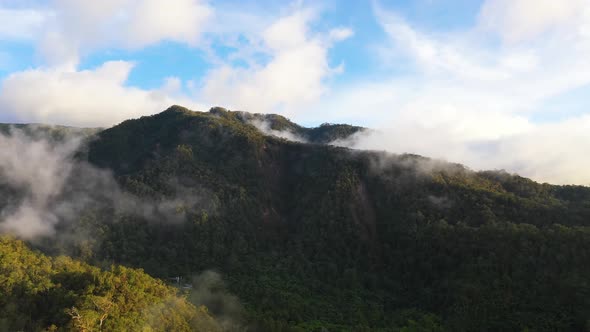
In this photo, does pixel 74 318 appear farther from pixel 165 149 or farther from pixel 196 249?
pixel 165 149

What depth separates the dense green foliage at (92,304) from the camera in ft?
215

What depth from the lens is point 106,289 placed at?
231 ft

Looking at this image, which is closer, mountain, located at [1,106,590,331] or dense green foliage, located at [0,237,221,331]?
dense green foliage, located at [0,237,221,331]

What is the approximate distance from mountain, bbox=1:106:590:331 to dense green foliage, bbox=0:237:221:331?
17669 millimetres

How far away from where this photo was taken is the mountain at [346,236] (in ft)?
325

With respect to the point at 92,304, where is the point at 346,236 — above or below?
above

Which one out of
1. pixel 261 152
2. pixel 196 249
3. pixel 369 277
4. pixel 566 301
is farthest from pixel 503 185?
pixel 196 249

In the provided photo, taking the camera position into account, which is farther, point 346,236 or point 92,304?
point 346,236

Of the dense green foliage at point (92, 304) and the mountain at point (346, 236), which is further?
the mountain at point (346, 236)

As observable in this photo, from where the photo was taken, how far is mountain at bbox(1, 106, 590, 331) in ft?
325

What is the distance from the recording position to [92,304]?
65875mm

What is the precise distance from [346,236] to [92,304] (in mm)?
100932

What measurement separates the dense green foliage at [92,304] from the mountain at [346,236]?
17.7m

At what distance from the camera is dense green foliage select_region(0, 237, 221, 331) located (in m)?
65.6
